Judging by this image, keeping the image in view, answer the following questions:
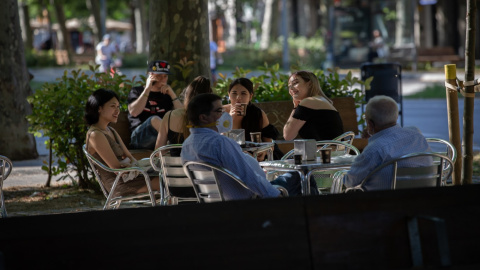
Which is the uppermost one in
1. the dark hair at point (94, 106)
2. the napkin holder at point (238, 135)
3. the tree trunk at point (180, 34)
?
the tree trunk at point (180, 34)

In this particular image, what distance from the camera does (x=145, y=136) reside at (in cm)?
868

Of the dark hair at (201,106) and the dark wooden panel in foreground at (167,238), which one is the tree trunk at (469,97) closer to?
the dark hair at (201,106)

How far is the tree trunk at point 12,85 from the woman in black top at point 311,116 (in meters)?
5.71

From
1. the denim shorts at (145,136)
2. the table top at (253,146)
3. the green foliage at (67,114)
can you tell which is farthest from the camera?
the green foliage at (67,114)

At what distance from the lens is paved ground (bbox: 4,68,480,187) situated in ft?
36.6

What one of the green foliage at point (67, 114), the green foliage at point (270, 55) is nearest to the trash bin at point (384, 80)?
the green foliage at point (67, 114)

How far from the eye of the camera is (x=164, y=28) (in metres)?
10.4

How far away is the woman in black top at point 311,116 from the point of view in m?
7.78

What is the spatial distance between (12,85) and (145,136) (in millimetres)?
4273

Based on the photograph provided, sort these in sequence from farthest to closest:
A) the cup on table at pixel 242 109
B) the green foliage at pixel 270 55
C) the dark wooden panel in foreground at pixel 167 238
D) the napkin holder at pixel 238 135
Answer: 1. the green foliage at pixel 270 55
2. the cup on table at pixel 242 109
3. the napkin holder at pixel 238 135
4. the dark wooden panel in foreground at pixel 167 238

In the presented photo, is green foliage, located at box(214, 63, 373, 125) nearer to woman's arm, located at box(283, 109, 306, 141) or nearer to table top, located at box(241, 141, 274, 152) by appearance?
woman's arm, located at box(283, 109, 306, 141)

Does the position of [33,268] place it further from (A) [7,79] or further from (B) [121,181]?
(A) [7,79]

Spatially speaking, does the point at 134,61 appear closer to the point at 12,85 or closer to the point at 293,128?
the point at 12,85

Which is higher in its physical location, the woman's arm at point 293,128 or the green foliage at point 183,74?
the green foliage at point 183,74
